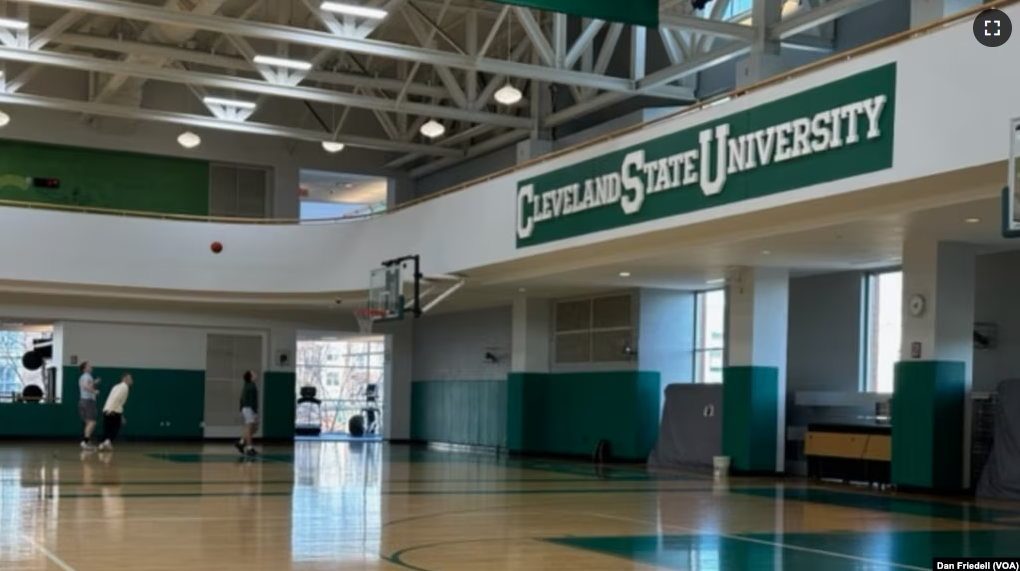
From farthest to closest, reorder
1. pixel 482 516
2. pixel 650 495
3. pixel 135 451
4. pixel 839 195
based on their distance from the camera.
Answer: pixel 135 451 < pixel 650 495 < pixel 839 195 < pixel 482 516

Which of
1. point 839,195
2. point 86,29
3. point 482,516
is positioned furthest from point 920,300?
point 86,29

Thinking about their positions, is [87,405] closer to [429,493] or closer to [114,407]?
[114,407]

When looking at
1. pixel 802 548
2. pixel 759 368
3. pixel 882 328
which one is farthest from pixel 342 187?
pixel 802 548

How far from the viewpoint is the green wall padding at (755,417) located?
22.5 metres

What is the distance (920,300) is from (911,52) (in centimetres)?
527

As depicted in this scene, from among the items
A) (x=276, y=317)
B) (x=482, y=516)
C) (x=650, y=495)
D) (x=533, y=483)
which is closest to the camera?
(x=482, y=516)

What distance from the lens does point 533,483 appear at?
1927cm

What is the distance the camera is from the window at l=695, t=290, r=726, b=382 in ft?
86.4

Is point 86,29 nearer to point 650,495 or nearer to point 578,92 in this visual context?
point 578,92

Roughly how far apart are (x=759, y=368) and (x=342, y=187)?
20140 mm

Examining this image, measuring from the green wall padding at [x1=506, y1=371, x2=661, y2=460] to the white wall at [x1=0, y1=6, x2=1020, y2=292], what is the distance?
15.9 feet

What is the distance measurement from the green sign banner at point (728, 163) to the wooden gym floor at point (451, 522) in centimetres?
424

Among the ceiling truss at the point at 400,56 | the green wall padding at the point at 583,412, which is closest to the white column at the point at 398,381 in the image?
the ceiling truss at the point at 400,56

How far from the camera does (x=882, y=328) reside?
74.1 feet
